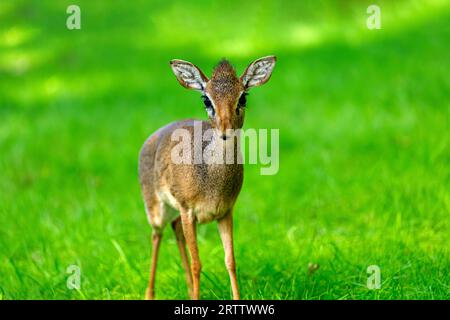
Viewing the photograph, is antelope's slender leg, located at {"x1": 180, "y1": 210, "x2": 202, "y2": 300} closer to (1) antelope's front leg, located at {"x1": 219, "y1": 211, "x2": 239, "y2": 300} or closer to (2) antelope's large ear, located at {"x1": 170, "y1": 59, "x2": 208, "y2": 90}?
(1) antelope's front leg, located at {"x1": 219, "y1": 211, "x2": 239, "y2": 300}

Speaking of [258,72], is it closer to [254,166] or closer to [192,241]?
[192,241]

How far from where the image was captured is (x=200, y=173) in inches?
156

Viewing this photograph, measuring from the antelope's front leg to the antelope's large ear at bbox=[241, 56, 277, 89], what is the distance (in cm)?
73

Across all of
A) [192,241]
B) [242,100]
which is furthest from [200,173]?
[242,100]

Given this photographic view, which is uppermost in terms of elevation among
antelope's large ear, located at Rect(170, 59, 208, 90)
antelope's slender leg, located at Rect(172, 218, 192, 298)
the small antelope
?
antelope's large ear, located at Rect(170, 59, 208, 90)

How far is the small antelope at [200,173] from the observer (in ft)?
12.0

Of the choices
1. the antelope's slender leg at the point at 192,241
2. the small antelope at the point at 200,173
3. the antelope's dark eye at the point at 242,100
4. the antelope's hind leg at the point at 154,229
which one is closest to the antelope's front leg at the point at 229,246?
the small antelope at the point at 200,173

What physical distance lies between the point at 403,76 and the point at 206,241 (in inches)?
169

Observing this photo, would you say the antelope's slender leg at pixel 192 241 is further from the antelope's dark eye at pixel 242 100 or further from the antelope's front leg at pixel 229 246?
the antelope's dark eye at pixel 242 100

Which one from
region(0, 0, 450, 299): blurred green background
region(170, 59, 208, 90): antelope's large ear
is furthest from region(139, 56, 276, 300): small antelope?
region(0, 0, 450, 299): blurred green background

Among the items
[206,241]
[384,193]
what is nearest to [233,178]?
[206,241]

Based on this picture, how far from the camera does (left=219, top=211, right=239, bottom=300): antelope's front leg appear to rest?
4062 millimetres

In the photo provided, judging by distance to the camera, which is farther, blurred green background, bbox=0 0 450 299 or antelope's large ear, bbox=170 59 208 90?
blurred green background, bbox=0 0 450 299
